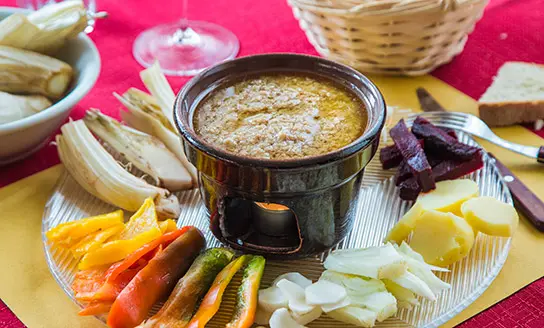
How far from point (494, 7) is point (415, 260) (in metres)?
2.05

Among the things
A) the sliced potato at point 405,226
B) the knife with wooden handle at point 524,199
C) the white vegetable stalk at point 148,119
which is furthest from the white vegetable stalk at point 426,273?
the white vegetable stalk at point 148,119

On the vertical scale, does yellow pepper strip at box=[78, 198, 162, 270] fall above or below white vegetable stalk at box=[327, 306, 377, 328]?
below

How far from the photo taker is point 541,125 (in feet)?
7.91

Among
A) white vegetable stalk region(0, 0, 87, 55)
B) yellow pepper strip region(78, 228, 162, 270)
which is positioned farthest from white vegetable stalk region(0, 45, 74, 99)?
yellow pepper strip region(78, 228, 162, 270)

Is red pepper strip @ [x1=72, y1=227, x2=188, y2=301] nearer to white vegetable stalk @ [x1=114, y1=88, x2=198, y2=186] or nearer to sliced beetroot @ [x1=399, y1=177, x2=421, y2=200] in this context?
white vegetable stalk @ [x1=114, y1=88, x2=198, y2=186]

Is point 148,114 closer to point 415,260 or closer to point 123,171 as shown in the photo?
point 123,171

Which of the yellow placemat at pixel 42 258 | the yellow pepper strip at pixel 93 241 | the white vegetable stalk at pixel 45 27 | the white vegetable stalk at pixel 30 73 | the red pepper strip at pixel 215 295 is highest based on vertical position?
the white vegetable stalk at pixel 45 27

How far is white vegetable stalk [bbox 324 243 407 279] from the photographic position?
1543 millimetres

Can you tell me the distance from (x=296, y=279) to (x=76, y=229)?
0.60 metres

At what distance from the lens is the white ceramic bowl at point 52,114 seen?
6.63 ft

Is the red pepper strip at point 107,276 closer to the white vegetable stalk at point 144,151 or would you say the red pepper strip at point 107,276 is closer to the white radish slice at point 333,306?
the white vegetable stalk at point 144,151

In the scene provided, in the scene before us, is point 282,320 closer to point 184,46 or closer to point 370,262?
point 370,262

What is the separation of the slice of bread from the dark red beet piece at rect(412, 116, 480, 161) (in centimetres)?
35

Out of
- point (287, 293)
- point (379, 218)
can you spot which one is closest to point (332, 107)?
point (379, 218)
